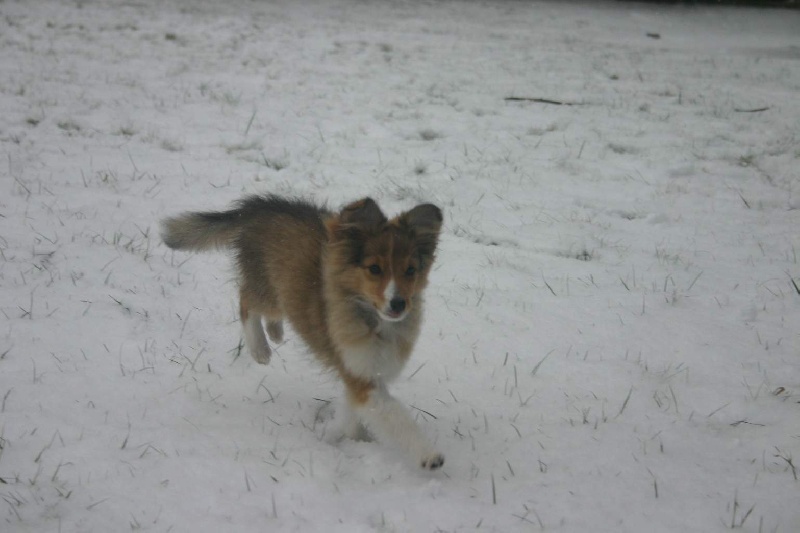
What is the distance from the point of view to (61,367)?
3.91 metres

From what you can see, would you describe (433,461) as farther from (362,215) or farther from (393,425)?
(362,215)

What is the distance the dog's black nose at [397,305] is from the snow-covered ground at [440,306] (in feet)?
2.86

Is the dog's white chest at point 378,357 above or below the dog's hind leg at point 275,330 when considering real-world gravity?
above

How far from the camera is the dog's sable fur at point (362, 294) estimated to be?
3340 millimetres

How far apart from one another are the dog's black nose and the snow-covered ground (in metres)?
0.87

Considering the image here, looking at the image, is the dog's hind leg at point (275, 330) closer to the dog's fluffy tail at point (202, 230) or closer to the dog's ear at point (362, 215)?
the dog's fluffy tail at point (202, 230)

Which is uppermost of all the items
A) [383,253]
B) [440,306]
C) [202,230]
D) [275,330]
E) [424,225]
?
[424,225]

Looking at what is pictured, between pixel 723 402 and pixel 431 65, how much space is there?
1050 centimetres

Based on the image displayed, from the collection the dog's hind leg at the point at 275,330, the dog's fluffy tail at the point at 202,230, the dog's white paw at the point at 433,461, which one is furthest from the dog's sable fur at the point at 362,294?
the dog's hind leg at the point at 275,330

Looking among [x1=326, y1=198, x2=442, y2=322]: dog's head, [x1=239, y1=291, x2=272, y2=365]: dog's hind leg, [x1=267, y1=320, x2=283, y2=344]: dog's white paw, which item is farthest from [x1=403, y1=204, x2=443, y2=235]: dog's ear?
[x1=267, y1=320, x2=283, y2=344]: dog's white paw

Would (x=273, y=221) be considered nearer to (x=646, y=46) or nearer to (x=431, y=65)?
(x=431, y=65)

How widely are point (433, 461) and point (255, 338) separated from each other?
1.69m

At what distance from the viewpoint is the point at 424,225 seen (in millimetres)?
3549

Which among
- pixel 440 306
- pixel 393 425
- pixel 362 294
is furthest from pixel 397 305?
pixel 440 306
